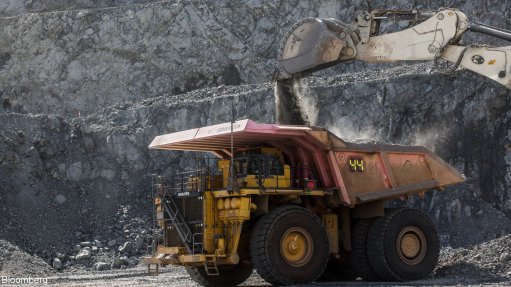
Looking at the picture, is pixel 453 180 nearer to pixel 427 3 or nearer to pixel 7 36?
pixel 427 3

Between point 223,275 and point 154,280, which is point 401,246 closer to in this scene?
point 223,275

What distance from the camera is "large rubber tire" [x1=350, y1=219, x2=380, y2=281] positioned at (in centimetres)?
1512

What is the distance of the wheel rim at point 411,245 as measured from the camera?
15273mm

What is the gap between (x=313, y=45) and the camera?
15.4 meters

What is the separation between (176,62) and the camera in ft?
123

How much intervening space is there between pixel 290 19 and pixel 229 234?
2435 cm

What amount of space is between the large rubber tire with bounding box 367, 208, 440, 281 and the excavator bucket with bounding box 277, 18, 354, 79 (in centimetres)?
299

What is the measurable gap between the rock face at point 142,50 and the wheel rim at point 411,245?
69.8ft

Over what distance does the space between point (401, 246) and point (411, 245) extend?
0.27m

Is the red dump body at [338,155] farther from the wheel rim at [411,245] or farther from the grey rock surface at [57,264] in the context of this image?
the grey rock surface at [57,264]

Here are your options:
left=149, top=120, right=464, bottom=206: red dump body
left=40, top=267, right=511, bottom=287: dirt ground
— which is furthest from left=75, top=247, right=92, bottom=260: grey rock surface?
left=149, top=120, right=464, bottom=206: red dump body

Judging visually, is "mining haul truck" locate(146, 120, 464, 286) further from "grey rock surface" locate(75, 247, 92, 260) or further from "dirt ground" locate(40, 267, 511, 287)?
"grey rock surface" locate(75, 247, 92, 260)

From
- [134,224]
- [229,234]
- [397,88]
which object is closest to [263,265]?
[229,234]

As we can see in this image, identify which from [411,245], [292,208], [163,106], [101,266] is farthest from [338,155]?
[163,106]
